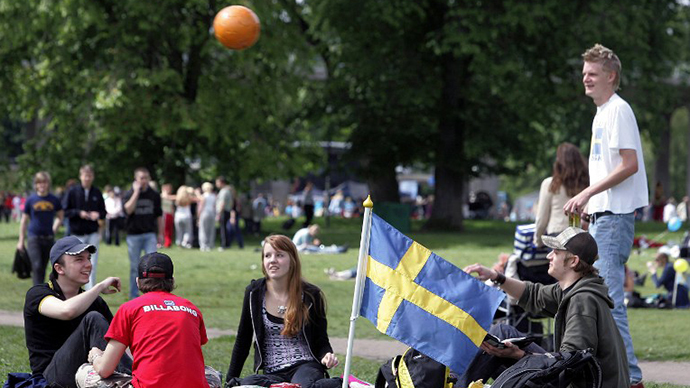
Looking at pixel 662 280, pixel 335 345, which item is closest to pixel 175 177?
pixel 662 280

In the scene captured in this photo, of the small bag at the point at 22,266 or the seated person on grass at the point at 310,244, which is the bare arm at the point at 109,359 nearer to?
the small bag at the point at 22,266

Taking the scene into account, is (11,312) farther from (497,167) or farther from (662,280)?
(497,167)

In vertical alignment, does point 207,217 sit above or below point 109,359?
above

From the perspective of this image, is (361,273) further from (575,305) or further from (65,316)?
(65,316)

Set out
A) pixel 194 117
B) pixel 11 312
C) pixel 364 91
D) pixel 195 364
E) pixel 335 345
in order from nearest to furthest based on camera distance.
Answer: pixel 195 364 < pixel 335 345 < pixel 11 312 < pixel 194 117 < pixel 364 91

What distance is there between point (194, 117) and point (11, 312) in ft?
57.1

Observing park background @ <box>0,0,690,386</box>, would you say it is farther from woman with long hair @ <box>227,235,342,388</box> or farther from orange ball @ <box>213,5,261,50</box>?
woman with long hair @ <box>227,235,342,388</box>

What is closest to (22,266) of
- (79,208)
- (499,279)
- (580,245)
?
(79,208)

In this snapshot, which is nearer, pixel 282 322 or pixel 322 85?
pixel 282 322

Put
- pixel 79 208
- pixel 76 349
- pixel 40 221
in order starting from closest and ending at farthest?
pixel 76 349, pixel 79 208, pixel 40 221

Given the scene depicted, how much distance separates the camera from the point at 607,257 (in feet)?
26.1

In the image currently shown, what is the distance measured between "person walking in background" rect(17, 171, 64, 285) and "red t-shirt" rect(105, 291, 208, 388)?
903cm

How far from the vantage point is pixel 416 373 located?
22.6ft

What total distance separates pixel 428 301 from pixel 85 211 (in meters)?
8.88
